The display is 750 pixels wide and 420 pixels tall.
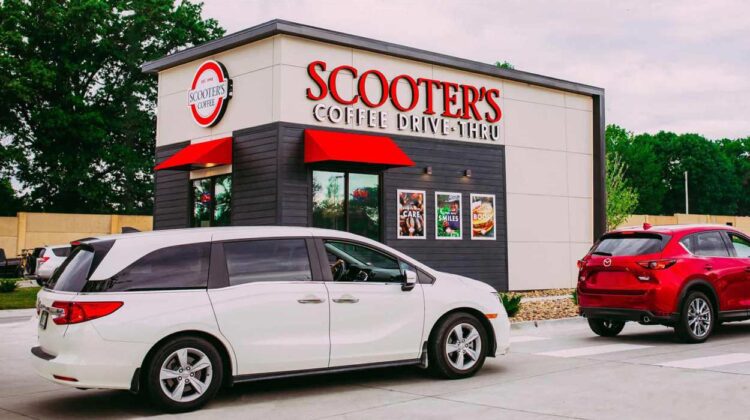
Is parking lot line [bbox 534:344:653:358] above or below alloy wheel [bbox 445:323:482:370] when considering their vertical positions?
below

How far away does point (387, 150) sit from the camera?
61.5 ft

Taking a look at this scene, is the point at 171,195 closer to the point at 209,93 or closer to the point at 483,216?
the point at 209,93

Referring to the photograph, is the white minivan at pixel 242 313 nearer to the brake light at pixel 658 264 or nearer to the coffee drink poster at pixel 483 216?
the brake light at pixel 658 264

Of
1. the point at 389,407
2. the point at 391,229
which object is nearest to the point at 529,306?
the point at 391,229

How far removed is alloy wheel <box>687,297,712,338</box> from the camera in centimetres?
1126

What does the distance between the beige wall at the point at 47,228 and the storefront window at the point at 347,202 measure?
2140 centimetres

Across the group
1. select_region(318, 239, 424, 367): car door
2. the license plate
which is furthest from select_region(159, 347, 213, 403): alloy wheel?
select_region(318, 239, 424, 367): car door

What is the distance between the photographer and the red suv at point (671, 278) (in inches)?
435

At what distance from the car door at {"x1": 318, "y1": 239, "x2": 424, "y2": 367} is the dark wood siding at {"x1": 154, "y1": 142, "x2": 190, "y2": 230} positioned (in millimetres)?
12994

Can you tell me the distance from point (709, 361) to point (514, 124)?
13800mm

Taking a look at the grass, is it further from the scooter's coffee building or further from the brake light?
the brake light

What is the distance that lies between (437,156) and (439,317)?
40.5 feet

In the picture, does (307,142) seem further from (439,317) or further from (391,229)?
(439,317)

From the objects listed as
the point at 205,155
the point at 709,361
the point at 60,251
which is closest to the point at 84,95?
the point at 60,251
